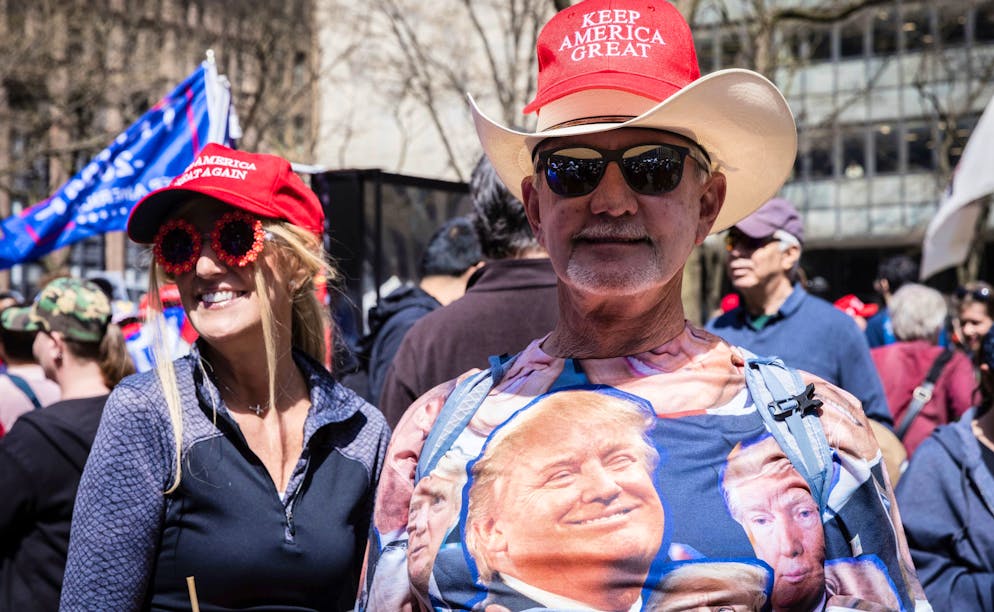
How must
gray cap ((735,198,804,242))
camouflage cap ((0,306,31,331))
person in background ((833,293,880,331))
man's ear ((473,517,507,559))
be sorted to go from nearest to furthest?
man's ear ((473,517,507,559)) < gray cap ((735,198,804,242)) < camouflage cap ((0,306,31,331)) < person in background ((833,293,880,331))

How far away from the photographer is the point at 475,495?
208cm

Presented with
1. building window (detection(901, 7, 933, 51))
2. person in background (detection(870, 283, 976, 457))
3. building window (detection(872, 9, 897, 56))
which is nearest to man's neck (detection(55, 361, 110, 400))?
person in background (detection(870, 283, 976, 457))

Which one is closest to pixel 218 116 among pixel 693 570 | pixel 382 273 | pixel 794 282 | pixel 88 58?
pixel 382 273

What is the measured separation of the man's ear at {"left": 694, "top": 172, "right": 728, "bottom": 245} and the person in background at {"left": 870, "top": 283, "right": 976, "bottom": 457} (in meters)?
3.66

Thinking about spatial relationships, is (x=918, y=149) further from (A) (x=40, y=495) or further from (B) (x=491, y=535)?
(B) (x=491, y=535)

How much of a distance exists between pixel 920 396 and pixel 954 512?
248cm

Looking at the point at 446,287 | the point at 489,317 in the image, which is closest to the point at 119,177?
the point at 446,287

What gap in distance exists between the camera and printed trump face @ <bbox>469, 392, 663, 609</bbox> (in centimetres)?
193

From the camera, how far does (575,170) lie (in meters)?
2.16

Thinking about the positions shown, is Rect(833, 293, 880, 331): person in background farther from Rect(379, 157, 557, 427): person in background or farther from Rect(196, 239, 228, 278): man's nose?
Rect(196, 239, 228, 278): man's nose

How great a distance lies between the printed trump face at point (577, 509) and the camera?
1930mm

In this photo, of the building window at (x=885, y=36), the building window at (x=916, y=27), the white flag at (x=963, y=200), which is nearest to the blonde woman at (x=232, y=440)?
the white flag at (x=963, y=200)

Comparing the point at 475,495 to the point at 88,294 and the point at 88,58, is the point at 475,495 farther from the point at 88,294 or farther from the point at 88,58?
the point at 88,58

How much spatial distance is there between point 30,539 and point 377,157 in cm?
2491
